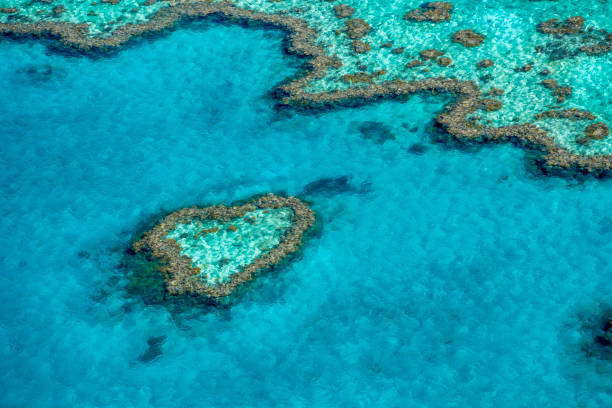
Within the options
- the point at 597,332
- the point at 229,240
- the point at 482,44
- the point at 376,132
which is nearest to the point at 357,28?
the point at 482,44

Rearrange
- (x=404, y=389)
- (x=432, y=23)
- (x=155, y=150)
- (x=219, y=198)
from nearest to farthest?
(x=404, y=389) → (x=219, y=198) → (x=155, y=150) → (x=432, y=23)

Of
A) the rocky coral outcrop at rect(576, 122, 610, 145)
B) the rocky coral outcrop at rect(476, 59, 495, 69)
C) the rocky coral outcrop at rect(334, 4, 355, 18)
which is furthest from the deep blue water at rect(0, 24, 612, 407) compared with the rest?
the rocky coral outcrop at rect(334, 4, 355, 18)

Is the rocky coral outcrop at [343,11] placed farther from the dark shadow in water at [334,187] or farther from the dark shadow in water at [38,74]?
the dark shadow in water at [38,74]

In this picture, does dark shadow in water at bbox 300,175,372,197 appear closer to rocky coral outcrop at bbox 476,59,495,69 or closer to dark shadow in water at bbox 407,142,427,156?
dark shadow in water at bbox 407,142,427,156

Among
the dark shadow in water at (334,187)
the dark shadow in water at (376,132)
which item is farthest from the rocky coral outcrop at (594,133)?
the dark shadow in water at (334,187)

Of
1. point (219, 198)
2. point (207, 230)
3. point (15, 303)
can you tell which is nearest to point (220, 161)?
point (219, 198)

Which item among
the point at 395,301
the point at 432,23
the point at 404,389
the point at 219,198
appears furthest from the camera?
the point at 432,23

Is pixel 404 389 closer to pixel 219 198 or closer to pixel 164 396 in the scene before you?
pixel 164 396
